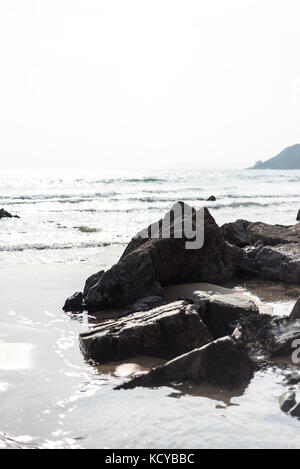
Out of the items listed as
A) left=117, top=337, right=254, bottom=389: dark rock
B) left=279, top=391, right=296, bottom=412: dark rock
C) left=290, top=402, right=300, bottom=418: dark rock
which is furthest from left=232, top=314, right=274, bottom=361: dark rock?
Result: left=290, top=402, right=300, bottom=418: dark rock

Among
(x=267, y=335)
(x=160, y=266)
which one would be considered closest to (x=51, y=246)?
(x=160, y=266)

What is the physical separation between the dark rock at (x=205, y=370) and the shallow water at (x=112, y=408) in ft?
0.35

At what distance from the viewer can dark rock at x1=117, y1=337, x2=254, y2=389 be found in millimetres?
4699

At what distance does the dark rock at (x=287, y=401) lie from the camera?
4.15 meters

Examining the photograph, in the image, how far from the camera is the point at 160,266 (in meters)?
8.45

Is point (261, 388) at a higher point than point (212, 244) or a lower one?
lower

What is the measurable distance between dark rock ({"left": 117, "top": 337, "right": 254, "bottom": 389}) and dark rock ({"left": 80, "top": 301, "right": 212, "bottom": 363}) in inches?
26.3

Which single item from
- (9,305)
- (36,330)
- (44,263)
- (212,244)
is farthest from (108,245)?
(36,330)

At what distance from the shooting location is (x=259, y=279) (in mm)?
9523

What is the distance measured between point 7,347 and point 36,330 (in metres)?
0.71

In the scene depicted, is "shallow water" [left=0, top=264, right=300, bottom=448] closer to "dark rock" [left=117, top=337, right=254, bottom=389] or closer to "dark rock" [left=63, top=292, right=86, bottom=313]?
"dark rock" [left=117, top=337, right=254, bottom=389]

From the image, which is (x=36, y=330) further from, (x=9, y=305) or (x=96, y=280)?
(x=96, y=280)

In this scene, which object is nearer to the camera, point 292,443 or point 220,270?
point 292,443
